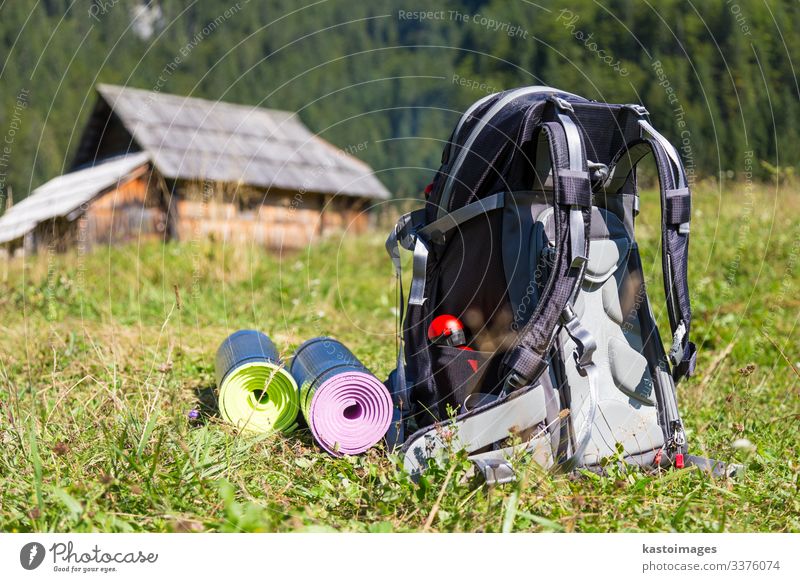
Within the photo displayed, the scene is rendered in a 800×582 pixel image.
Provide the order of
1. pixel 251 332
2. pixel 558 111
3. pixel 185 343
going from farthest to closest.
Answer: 1. pixel 185 343
2. pixel 251 332
3. pixel 558 111

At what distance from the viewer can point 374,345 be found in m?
4.59

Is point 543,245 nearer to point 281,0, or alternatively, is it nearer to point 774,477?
point 774,477

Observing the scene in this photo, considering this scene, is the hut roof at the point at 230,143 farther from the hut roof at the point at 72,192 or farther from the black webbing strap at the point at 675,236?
the black webbing strap at the point at 675,236

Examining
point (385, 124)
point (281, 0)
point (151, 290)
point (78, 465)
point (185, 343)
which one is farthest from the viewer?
point (281, 0)

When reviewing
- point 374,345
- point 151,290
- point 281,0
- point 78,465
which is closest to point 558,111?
point 78,465

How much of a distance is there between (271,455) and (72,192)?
15045mm

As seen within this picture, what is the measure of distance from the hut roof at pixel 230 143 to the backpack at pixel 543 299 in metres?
11.6

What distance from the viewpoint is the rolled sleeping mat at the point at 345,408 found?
252cm

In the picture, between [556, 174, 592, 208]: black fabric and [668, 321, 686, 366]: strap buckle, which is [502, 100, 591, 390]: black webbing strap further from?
[668, 321, 686, 366]: strap buckle

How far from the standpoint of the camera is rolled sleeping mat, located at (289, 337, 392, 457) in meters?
2.52

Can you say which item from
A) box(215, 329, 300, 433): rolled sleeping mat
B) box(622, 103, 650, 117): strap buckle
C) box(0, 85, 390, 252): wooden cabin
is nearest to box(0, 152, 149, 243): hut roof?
box(0, 85, 390, 252): wooden cabin

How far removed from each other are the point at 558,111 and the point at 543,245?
0.44 meters

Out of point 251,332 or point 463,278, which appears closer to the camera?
point 463,278

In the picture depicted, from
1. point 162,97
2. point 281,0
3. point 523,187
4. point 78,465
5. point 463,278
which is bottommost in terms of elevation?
point 78,465
